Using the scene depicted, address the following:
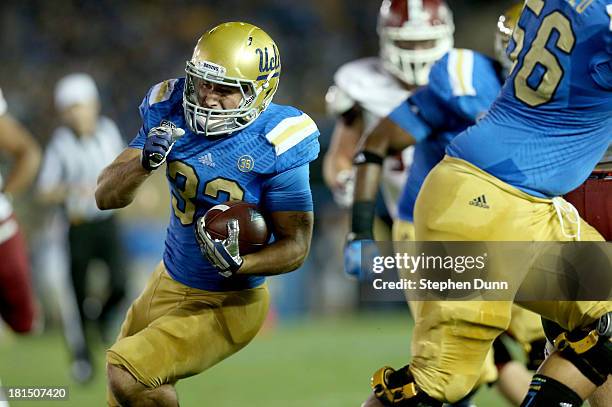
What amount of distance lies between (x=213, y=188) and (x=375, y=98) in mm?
1861

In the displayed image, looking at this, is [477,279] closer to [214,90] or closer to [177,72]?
[214,90]

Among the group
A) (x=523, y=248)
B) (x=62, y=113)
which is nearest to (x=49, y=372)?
(x=62, y=113)

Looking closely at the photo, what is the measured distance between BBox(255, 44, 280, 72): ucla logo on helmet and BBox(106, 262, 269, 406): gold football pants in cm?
75

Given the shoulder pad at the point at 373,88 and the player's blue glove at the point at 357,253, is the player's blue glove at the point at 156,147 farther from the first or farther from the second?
the shoulder pad at the point at 373,88

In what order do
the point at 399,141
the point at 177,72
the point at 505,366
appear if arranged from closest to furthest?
1. the point at 399,141
2. the point at 505,366
3. the point at 177,72

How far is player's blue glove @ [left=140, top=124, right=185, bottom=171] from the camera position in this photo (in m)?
3.26

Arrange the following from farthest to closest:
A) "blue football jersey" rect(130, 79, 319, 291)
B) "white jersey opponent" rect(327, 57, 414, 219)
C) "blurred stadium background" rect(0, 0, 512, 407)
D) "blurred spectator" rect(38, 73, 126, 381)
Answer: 1. "blurred spectator" rect(38, 73, 126, 381)
2. "blurred stadium background" rect(0, 0, 512, 407)
3. "white jersey opponent" rect(327, 57, 414, 219)
4. "blue football jersey" rect(130, 79, 319, 291)

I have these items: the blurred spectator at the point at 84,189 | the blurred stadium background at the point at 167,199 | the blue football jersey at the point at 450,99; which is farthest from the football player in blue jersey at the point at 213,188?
the blurred spectator at the point at 84,189

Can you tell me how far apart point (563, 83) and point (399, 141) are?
1027mm

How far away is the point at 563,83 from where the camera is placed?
3.20 metres

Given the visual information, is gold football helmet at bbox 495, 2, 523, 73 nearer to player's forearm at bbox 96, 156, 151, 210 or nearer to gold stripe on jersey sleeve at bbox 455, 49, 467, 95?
gold stripe on jersey sleeve at bbox 455, 49, 467, 95

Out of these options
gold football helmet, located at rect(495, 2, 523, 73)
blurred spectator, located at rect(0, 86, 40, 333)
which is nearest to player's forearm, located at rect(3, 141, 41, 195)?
blurred spectator, located at rect(0, 86, 40, 333)

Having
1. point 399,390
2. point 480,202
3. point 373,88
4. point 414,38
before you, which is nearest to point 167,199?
point 373,88

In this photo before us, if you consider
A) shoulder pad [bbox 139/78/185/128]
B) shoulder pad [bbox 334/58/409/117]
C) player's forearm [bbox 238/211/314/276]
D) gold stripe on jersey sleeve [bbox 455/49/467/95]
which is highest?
shoulder pad [bbox 139/78/185/128]
